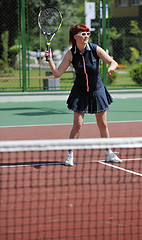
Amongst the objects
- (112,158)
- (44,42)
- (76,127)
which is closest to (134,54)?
(44,42)

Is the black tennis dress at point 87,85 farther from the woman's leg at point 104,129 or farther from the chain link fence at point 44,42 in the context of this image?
the chain link fence at point 44,42

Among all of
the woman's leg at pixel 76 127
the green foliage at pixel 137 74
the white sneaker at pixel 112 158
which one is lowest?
the green foliage at pixel 137 74

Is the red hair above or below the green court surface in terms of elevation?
above

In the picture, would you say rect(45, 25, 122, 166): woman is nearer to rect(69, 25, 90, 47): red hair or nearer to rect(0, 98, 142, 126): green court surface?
rect(69, 25, 90, 47): red hair

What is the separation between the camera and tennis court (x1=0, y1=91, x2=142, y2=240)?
4.02 meters

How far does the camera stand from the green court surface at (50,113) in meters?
10.6

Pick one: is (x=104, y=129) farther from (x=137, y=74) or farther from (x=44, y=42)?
(x=44, y=42)

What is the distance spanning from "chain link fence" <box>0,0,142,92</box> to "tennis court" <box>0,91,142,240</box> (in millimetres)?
6323

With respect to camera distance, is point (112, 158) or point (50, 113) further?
point (50, 113)

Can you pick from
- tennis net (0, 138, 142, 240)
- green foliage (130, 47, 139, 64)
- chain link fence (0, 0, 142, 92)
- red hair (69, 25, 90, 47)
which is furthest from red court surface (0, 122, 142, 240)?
green foliage (130, 47, 139, 64)

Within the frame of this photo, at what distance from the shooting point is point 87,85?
6.12m

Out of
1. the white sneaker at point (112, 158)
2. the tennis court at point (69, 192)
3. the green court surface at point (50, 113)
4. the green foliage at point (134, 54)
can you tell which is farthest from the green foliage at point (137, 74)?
the green foliage at point (134, 54)

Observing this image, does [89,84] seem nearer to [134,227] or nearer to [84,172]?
[84,172]

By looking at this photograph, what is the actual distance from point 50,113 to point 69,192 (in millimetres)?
6828
